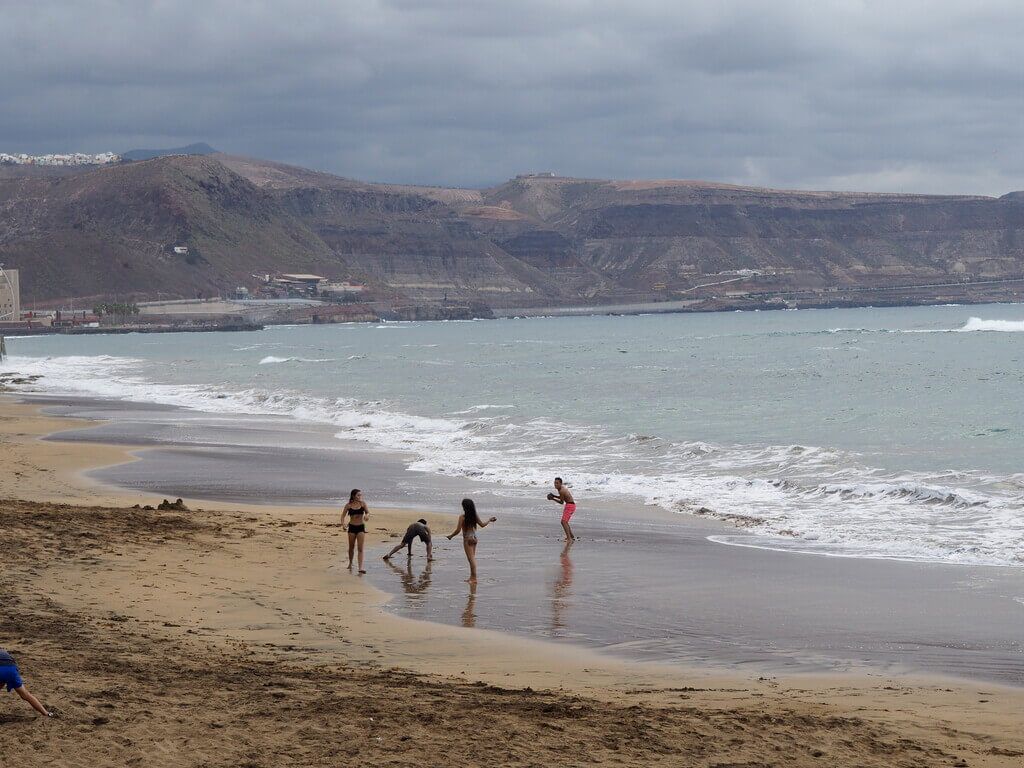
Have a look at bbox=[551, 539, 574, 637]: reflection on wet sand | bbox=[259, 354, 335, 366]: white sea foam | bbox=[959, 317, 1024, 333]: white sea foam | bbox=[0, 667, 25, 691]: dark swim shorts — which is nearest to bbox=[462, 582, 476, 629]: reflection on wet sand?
bbox=[551, 539, 574, 637]: reflection on wet sand

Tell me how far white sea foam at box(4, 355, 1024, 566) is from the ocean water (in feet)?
0.18

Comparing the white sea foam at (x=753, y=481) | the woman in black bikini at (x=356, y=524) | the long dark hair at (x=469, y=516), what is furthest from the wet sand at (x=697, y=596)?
the white sea foam at (x=753, y=481)

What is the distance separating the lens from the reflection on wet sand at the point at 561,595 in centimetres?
1009

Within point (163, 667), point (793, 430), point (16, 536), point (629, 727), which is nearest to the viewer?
A: point (629, 727)

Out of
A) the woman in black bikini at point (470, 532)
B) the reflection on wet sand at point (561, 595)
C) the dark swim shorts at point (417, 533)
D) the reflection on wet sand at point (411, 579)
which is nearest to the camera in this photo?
the reflection on wet sand at point (561, 595)

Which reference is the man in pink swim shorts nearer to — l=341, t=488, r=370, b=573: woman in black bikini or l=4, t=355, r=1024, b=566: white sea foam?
l=4, t=355, r=1024, b=566: white sea foam

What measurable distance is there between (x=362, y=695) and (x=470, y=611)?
136 inches

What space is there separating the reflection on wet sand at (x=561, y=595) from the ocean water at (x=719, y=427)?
263 cm

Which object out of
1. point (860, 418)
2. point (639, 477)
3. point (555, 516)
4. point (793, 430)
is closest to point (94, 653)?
point (555, 516)

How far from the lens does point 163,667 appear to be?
7.70m

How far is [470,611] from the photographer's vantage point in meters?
10.7

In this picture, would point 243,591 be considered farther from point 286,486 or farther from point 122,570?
point 286,486

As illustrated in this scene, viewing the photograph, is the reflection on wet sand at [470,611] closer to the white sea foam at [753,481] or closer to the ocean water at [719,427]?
the ocean water at [719,427]

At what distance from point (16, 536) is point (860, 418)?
23.8 metres
